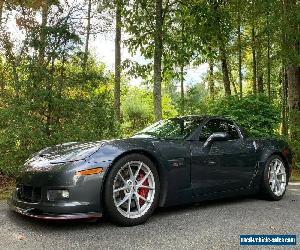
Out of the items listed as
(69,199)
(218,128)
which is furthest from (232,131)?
(69,199)

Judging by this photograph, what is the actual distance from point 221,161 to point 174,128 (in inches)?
33.8

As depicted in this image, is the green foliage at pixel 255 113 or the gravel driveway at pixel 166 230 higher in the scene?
the green foliage at pixel 255 113

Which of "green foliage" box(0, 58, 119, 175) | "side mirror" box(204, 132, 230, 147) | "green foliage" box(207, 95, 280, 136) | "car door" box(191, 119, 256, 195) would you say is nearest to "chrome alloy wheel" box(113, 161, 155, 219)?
"car door" box(191, 119, 256, 195)

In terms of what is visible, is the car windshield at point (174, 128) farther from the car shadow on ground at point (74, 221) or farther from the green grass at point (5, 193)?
the green grass at point (5, 193)

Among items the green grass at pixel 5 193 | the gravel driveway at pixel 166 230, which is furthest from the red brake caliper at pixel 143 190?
the green grass at pixel 5 193

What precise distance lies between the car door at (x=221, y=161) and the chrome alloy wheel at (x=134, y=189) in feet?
2.48

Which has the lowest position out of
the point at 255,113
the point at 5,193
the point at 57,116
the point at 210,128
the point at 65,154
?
the point at 5,193

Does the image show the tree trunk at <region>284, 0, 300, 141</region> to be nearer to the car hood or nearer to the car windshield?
the car windshield

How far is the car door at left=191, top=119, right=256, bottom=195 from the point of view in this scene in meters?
6.12

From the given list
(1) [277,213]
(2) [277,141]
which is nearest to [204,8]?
(2) [277,141]

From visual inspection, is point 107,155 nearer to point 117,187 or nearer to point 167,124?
point 117,187

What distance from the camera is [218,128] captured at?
6.99 meters

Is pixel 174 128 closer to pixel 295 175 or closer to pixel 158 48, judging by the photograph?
pixel 158 48

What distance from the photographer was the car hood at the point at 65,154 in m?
5.19
